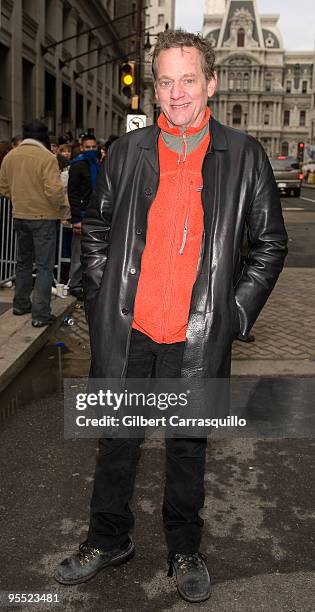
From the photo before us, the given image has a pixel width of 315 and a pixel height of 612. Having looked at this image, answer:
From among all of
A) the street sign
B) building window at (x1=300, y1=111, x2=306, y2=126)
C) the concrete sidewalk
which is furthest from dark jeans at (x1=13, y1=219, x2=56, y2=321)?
building window at (x1=300, y1=111, x2=306, y2=126)

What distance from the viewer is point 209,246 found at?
2.48m

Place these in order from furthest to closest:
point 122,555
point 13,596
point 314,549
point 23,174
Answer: point 23,174, point 314,549, point 122,555, point 13,596

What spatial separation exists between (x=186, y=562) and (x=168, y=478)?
373 mm

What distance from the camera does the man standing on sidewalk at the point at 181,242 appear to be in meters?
2.48

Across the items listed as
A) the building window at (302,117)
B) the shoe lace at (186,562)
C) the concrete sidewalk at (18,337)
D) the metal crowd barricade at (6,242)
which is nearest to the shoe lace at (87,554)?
the shoe lace at (186,562)

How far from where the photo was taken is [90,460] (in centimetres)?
398

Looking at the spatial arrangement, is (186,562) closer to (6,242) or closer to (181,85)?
(181,85)

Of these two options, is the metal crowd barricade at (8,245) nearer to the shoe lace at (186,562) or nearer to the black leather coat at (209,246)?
the black leather coat at (209,246)

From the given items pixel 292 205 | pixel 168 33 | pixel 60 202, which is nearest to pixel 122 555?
pixel 168 33

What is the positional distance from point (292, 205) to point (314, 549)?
81.7 feet

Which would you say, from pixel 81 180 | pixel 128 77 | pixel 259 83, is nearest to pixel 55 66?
pixel 128 77

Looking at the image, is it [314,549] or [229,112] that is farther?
[229,112]

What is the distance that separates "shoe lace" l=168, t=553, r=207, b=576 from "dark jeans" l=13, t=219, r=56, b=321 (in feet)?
14.1

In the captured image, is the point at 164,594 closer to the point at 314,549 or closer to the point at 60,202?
the point at 314,549
